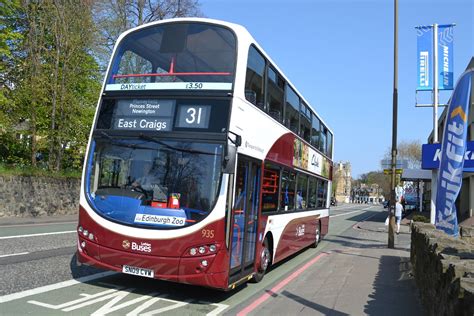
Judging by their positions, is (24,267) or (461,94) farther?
(461,94)

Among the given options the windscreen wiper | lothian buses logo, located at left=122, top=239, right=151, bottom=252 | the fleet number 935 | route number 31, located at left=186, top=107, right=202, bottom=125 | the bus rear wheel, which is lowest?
the bus rear wheel

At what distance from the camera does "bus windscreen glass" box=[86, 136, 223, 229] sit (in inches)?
259

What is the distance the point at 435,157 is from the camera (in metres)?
19.9

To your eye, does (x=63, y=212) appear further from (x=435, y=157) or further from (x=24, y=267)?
(x=435, y=157)

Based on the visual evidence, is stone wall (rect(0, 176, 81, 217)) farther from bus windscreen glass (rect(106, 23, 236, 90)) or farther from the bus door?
the bus door

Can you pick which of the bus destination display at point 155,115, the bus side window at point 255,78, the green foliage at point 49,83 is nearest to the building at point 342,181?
the green foliage at point 49,83

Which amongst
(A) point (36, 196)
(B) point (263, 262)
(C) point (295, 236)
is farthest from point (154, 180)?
(A) point (36, 196)

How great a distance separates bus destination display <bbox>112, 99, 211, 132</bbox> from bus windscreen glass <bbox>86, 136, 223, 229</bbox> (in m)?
0.24

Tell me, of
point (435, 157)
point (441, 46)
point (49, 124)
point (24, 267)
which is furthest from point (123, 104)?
point (49, 124)

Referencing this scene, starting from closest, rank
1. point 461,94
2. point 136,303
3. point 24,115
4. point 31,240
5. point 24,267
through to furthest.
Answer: point 136,303
point 24,267
point 461,94
point 31,240
point 24,115

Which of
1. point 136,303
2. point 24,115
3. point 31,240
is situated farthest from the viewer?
point 24,115

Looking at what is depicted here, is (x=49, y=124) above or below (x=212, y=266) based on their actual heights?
above

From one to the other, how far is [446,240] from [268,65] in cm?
448

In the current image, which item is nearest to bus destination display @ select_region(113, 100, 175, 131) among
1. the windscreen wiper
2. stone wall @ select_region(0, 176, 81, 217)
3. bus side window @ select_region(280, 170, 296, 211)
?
the windscreen wiper
